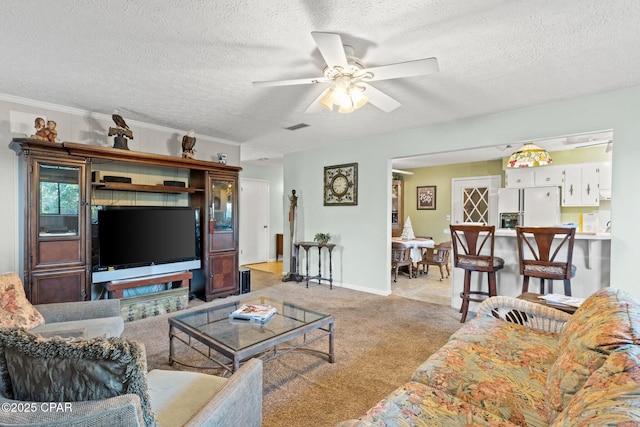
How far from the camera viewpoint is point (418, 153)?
14.6 ft

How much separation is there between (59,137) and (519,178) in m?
7.19

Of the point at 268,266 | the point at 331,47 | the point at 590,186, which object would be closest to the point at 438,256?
the point at 590,186

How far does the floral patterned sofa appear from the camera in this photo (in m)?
0.82

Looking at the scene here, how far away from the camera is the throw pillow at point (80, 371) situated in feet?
2.85

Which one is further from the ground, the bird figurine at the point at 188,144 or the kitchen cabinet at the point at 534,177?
the bird figurine at the point at 188,144

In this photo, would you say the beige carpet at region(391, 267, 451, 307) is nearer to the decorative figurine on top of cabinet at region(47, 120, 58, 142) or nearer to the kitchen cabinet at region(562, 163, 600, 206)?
the kitchen cabinet at region(562, 163, 600, 206)

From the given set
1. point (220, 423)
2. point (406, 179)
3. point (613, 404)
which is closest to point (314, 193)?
point (406, 179)

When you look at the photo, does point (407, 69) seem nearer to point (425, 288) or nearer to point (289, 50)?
point (289, 50)

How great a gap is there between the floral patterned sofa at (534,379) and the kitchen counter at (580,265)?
1676 mm

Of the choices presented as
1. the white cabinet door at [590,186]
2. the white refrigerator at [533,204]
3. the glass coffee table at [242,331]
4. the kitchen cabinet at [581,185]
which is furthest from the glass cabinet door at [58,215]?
the white cabinet door at [590,186]

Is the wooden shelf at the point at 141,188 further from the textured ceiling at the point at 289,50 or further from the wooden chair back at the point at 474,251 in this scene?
the wooden chair back at the point at 474,251

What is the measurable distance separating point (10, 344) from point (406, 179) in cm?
830

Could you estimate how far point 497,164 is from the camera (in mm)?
6961

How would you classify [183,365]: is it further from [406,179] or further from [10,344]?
[406,179]
